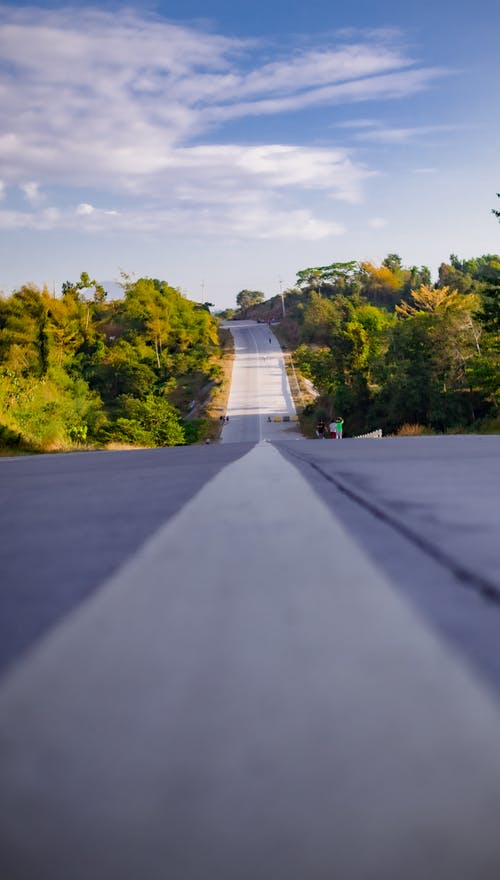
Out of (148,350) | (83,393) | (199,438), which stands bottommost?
(199,438)

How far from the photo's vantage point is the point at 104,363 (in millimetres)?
58594

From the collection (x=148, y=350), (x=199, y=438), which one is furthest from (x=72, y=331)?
(x=199, y=438)

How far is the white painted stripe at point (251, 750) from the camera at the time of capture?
0.47m

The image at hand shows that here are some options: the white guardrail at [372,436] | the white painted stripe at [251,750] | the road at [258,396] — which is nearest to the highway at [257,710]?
the white painted stripe at [251,750]

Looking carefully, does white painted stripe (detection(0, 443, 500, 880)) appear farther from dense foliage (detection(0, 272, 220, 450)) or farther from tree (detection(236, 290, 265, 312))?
tree (detection(236, 290, 265, 312))

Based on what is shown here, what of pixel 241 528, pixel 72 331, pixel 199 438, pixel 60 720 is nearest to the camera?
pixel 60 720

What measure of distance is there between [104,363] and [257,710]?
59811 mm

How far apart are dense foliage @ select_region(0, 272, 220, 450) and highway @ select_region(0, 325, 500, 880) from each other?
38.2 ft

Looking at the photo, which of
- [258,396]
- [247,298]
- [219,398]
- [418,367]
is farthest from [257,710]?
[247,298]

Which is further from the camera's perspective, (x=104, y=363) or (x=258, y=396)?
(x=104, y=363)

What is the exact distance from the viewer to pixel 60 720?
0.59 meters

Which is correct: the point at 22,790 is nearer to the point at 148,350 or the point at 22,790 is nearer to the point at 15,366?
the point at 15,366

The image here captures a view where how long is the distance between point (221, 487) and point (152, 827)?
1.54m

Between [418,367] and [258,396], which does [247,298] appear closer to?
[258,396]
